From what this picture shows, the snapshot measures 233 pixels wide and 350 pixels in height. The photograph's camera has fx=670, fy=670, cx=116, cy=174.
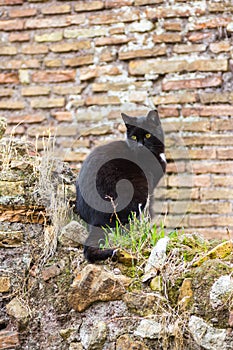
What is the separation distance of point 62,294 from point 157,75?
1957 mm

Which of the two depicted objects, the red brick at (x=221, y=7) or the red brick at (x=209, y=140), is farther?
the red brick at (x=221, y=7)

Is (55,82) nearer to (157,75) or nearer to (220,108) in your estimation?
(157,75)

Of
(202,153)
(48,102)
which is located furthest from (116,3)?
(202,153)

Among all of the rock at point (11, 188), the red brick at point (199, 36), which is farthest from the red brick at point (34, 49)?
the rock at point (11, 188)

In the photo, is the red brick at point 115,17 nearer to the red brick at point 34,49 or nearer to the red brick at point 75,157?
the red brick at point 34,49

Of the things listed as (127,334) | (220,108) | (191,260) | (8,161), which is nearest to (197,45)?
(220,108)

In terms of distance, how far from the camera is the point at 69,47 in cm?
447

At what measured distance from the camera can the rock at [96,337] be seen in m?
2.60

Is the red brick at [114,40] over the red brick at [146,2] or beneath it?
beneath

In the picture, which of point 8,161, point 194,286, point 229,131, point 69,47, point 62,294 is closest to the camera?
point 194,286

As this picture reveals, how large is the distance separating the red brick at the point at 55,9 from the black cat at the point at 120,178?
155 cm

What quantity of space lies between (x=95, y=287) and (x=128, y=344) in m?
0.27

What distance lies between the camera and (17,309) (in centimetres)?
284

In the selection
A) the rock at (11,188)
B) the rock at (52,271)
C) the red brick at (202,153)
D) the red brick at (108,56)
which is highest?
the red brick at (108,56)
